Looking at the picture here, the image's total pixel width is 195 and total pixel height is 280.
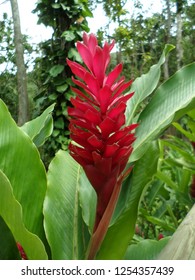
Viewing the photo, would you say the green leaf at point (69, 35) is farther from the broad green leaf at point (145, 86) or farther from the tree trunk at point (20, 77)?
the broad green leaf at point (145, 86)

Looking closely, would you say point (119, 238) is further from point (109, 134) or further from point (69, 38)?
point (69, 38)

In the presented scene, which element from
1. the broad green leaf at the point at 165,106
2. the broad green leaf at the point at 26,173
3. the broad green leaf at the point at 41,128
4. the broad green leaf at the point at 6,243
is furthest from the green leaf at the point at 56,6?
the broad green leaf at the point at 6,243

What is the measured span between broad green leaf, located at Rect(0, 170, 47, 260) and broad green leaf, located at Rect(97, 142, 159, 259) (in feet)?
0.46

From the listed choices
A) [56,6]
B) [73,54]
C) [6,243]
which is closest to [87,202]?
[6,243]

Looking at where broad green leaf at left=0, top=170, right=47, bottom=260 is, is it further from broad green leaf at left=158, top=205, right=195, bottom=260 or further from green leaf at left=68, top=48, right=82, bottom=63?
green leaf at left=68, top=48, right=82, bottom=63

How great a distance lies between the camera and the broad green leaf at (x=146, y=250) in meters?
0.97

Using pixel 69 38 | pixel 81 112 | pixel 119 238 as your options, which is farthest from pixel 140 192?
pixel 69 38

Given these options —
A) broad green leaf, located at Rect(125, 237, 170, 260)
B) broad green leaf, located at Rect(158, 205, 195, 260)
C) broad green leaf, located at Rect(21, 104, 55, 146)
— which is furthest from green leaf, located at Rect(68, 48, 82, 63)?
broad green leaf, located at Rect(158, 205, 195, 260)

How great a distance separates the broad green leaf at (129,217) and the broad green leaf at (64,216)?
7cm

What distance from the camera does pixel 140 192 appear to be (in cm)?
83

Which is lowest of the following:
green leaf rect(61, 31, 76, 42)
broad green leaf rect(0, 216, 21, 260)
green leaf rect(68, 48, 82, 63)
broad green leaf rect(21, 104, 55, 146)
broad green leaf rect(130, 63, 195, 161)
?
broad green leaf rect(0, 216, 21, 260)

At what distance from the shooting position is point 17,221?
0.73 meters

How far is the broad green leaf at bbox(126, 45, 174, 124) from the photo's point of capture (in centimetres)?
105
